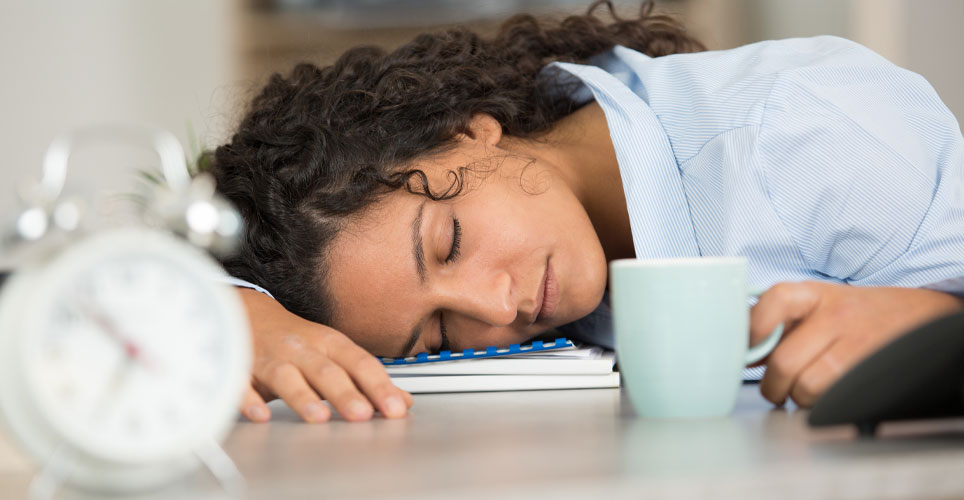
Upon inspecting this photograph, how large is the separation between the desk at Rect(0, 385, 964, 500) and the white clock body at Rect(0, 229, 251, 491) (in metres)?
0.03

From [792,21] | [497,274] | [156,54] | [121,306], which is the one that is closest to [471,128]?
[497,274]

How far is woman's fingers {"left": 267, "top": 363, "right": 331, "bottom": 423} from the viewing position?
0.75 m

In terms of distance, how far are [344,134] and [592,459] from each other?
0.86 metres

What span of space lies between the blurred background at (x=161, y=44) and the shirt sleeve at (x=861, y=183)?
2.31 m

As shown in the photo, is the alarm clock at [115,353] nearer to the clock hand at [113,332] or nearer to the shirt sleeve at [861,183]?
the clock hand at [113,332]

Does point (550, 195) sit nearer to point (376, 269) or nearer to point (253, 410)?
point (376, 269)

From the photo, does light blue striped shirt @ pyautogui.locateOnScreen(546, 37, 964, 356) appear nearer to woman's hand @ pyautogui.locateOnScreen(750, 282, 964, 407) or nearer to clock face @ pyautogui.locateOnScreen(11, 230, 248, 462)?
woman's hand @ pyautogui.locateOnScreen(750, 282, 964, 407)

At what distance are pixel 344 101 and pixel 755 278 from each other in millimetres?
650

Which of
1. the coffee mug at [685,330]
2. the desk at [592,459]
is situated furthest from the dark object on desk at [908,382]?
the coffee mug at [685,330]

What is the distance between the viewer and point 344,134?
48.4 inches

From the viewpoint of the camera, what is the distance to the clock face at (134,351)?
400 millimetres

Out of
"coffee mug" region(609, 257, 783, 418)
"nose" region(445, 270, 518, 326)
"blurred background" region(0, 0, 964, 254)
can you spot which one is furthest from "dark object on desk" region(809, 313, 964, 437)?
"blurred background" region(0, 0, 964, 254)

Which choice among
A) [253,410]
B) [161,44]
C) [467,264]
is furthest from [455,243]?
[161,44]

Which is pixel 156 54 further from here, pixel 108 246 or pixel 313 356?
pixel 108 246
